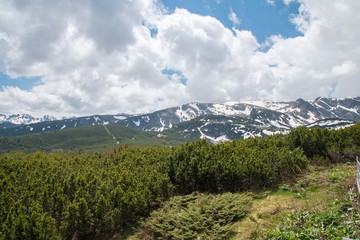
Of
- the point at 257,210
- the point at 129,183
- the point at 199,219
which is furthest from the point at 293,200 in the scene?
the point at 129,183

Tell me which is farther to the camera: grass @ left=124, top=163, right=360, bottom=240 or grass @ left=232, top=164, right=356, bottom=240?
grass @ left=232, top=164, right=356, bottom=240

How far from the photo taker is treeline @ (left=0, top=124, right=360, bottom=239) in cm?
1230

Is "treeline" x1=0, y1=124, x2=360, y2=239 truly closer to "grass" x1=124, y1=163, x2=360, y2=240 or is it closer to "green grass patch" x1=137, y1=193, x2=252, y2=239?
"grass" x1=124, y1=163, x2=360, y2=240

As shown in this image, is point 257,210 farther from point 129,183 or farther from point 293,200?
point 129,183

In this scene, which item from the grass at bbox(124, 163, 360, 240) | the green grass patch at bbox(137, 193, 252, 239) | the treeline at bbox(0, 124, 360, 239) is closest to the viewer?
the grass at bbox(124, 163, 360, 240)

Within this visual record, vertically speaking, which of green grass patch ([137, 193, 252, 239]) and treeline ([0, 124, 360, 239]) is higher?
treeline ([0, 124, 360, 239])

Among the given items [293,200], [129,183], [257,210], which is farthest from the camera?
[129,183]

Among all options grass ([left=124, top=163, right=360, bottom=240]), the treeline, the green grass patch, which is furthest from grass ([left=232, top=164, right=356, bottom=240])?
the treeline

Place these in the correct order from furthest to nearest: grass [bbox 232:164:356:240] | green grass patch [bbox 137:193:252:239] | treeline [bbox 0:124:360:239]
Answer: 1. treeline [bbox 0:124:360:239]
2. green grass patch [bbox 137:193:252:239]
3. grass [bbox 232:164:356:240]

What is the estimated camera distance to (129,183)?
1560cm

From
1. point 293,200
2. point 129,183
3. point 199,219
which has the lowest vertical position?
point 199,219

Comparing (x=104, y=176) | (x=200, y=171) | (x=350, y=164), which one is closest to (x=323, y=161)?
(x=350, y=164)

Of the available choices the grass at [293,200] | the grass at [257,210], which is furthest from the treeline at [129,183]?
the grass at [293,200]

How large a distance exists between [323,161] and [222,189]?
8523 millimetres
